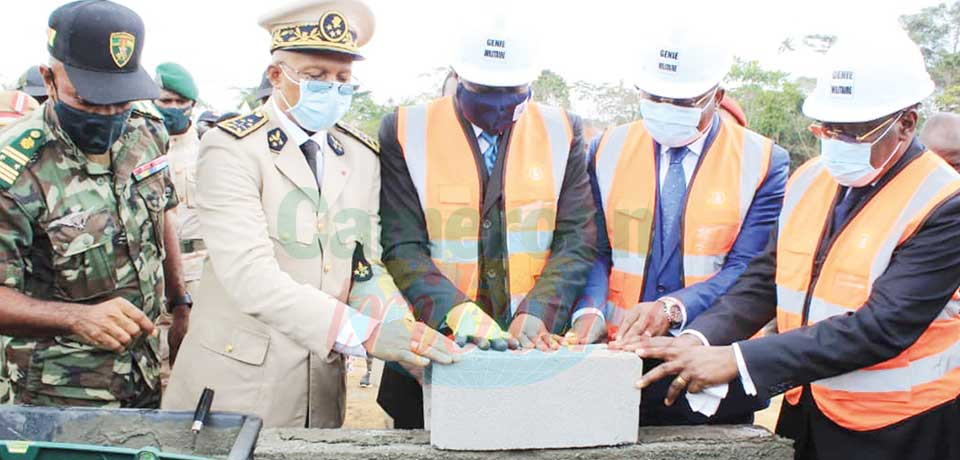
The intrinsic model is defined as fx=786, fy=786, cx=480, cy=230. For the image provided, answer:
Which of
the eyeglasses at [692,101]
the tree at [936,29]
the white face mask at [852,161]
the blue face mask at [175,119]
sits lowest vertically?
the tree at [936,29]

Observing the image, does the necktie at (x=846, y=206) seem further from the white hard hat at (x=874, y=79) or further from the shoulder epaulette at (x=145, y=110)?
the shoulder epaulette at (x=145, y=110)

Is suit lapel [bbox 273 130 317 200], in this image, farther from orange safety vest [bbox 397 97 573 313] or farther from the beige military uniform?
orange safety vest [bbox 397 97 573 313]

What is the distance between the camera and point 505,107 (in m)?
2.80

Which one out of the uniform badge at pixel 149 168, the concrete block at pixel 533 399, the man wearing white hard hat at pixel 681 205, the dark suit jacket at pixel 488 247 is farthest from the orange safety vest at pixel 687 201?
the uniform badge at pixel 149 168

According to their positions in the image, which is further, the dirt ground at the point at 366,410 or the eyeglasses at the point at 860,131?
the dirt ground at the point at 366,410

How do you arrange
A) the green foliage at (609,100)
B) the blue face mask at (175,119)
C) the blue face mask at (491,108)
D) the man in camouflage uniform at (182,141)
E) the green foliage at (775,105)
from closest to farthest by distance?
the blue face mask at (491,108) < the man in camouflage uniform at (182,141) < the blue face mask at (175,119) < the green foliage at (775,105) < the green foliage at (609,100)

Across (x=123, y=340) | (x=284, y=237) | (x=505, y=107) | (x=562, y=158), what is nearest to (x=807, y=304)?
(x=562, y=158)

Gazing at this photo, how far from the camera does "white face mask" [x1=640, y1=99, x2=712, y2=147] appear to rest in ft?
9.36

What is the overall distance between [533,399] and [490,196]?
85cm

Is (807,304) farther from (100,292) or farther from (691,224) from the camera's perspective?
(100,292)

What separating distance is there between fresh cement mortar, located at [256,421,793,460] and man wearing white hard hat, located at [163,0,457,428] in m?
0.23

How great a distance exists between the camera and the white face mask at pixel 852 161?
2.41 meters

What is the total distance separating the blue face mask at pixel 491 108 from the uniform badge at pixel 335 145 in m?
0.47

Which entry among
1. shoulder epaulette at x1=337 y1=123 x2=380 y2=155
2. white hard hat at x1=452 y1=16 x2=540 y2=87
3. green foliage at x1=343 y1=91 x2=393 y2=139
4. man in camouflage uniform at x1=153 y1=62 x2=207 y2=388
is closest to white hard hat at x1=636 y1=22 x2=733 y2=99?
white hard hat at x1=452 y1=16 x2=540 y2=87
